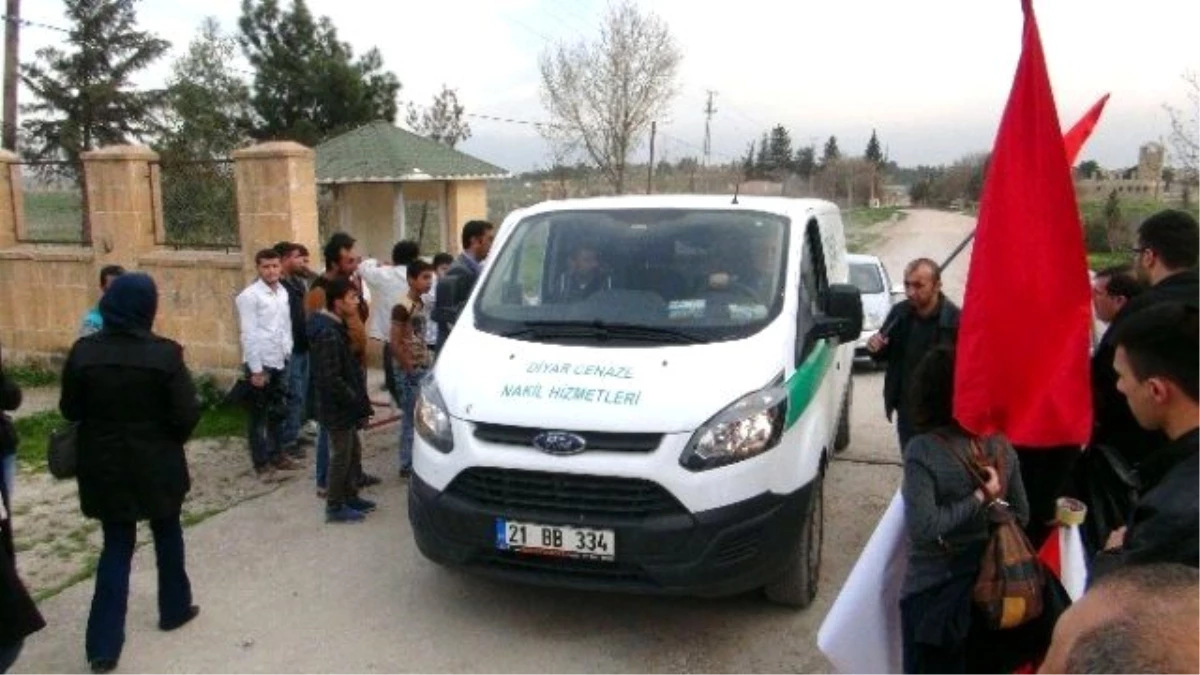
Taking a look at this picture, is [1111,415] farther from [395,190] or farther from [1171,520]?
[395,190]

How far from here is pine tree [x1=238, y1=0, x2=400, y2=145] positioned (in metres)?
29.9

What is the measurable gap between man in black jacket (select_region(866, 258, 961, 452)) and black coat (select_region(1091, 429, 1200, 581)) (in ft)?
9.46

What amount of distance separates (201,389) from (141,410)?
5.99m

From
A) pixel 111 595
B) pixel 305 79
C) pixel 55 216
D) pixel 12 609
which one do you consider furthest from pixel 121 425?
pixel 305 79

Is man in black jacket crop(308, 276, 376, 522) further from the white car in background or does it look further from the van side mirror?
the white car in background

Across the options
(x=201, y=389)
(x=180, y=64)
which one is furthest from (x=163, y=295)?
(x=180, y=64)

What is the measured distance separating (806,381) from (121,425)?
324 centimetres

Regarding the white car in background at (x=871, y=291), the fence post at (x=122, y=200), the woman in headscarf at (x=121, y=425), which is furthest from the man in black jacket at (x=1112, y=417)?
the fence post at (x=122, y=200)

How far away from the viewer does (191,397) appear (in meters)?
4.34

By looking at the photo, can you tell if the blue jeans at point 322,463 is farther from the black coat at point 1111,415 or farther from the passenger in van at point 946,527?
the black coat at point 1111,415

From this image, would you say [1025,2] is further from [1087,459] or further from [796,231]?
[796,231]

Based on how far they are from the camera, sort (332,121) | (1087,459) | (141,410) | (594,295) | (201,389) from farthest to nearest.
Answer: (332,121) → (201,389) → (594,295) → (141,410) → (1087,459)

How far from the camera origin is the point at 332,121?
1192 inches

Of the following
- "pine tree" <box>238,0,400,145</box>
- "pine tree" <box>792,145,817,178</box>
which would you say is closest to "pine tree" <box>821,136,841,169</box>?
"pine tree" <box>792,145,817,178</box>
